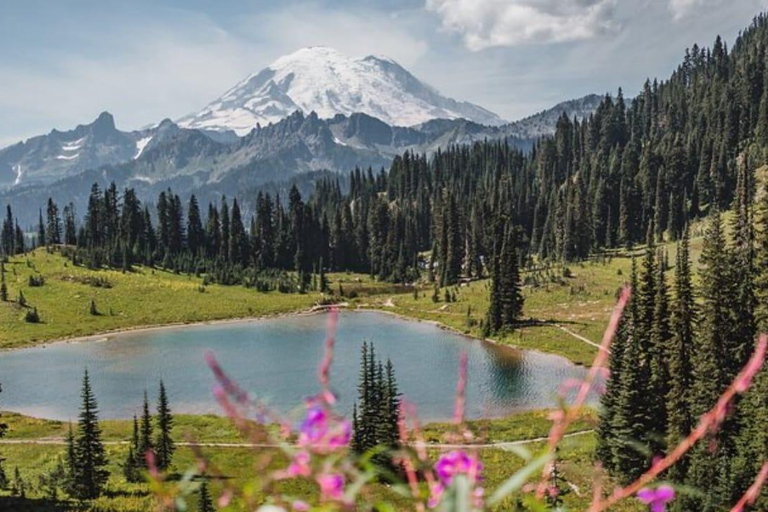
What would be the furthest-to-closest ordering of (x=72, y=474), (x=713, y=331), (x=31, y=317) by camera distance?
(x=31, y=317) < (x=72, y=474) < (x=713, y=331)

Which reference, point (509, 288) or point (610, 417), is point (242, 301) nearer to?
point (509, 288)

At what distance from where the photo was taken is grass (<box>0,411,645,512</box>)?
1344 inches

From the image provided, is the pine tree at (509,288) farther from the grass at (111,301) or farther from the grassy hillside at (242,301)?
the grass at (111,301)

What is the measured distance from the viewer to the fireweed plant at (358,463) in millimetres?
2043

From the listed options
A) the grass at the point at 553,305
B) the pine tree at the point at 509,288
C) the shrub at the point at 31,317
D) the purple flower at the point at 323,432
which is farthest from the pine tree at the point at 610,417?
the shrub at the point at 31,317

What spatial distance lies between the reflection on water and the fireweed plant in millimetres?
46527

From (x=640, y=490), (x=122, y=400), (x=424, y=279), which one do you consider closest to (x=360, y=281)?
(x=424, y=279)

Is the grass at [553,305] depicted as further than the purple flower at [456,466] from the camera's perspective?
Yes

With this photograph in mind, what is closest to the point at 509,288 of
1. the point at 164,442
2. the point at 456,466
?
the point at 164,442

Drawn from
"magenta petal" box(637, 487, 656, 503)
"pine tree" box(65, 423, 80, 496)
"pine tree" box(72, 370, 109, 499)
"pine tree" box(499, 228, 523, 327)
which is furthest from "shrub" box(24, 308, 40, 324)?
"magenta petal" box(637, 487, 656, 503)

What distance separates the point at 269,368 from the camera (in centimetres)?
7100

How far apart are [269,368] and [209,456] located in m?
29.9

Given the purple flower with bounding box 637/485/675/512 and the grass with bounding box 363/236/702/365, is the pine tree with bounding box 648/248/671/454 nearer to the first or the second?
the grass with bounding box 363/236/702/365

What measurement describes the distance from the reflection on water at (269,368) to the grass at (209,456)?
3.09 metres
